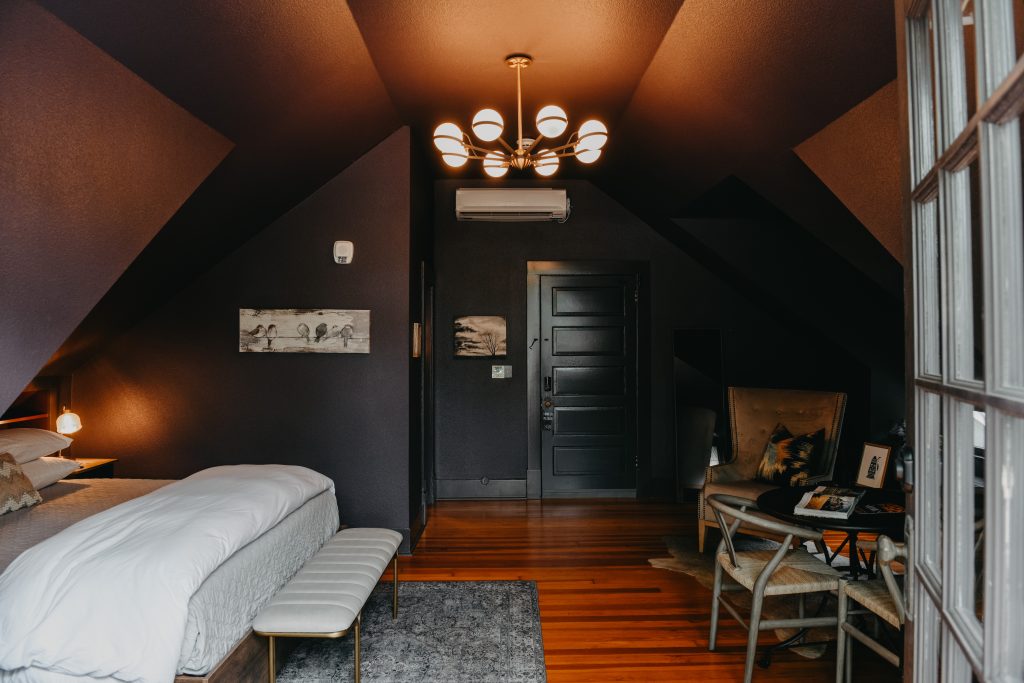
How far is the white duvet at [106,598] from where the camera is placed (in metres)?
2.02

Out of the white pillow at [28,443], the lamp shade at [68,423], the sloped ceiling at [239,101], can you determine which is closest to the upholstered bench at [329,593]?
the white pillow at [28,443]

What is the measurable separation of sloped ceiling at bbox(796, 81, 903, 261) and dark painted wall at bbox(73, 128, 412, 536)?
2.65m

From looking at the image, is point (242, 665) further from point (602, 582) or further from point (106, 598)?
point (602, 582)

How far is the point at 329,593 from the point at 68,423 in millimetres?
2901

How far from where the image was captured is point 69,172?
7.97 feet

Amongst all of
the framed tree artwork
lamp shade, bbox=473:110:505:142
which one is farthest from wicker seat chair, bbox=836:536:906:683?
the framed tree artwork

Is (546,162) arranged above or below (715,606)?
above

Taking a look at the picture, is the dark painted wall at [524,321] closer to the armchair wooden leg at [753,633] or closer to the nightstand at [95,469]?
the nightstand at [95,469]

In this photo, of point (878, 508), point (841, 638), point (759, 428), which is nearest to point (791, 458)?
point (759, 428)

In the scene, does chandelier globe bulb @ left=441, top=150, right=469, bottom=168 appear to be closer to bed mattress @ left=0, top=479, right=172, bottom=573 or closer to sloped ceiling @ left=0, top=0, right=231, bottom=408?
sloped ceiling @ left=0, top=0, right=231, bottom=408

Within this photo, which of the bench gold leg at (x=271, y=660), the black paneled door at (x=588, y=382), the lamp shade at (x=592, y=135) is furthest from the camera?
the black paneled door at (x=588, y=382)

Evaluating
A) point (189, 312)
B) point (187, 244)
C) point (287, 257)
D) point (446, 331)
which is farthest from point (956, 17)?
point (446, 331)

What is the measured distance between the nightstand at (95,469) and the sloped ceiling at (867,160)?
4797 mm

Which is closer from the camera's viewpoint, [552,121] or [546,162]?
[552,121]
